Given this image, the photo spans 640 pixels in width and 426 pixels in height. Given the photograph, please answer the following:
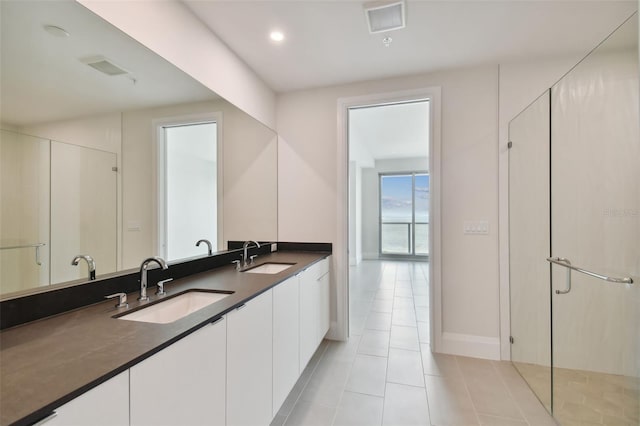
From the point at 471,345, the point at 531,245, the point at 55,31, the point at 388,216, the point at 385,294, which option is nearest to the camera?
the point at 55,31

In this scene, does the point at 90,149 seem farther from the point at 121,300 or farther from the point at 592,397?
the point at 592,397

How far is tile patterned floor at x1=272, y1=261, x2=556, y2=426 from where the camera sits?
1.78 metres

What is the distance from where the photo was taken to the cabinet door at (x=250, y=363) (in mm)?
1221

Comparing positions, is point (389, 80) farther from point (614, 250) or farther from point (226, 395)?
point (226, 395)

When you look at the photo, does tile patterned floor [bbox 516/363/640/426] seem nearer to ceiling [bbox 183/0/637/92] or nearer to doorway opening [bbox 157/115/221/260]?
ceiling [bbox 183/0/637/92]

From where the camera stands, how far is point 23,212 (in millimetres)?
1010

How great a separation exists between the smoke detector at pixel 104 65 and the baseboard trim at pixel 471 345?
3.18 m

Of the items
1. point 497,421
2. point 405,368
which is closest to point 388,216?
point 405,368

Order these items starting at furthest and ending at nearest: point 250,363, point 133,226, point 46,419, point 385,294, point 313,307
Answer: point 385,294, point 313,307, point 133,226, point 250,363, point 46,419

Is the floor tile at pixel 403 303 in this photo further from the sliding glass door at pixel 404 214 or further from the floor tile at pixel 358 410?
the sliding glass door at pixel 404 214

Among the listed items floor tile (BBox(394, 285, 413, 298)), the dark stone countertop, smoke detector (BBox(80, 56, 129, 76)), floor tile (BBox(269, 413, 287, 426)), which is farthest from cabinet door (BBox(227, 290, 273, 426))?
floor tile (BBox(394, 285, 413, 298))

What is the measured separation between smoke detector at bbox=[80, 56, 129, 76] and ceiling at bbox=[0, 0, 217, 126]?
2 centimetres

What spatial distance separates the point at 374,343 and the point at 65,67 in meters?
3.02

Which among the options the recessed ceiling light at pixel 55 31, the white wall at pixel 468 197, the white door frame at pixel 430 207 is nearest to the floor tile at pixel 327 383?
the white door frame at pixel 430 207
